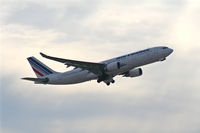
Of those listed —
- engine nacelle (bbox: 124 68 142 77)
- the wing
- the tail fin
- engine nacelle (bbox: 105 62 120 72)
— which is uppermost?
the tail fin

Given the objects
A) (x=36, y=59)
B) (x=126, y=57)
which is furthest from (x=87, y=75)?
(x=36, y=59)

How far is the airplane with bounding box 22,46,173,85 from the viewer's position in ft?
269

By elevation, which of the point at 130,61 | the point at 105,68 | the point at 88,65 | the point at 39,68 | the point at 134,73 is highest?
the point at 39,68

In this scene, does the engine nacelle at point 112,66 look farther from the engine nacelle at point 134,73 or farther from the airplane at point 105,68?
the engine nacelle at point 134,73

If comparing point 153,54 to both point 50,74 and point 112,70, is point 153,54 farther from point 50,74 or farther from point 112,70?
point 50,74

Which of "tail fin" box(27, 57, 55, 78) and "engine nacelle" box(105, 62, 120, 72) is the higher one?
"tail fin" box(27, 57, 55, 78)

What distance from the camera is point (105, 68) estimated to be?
85250mm

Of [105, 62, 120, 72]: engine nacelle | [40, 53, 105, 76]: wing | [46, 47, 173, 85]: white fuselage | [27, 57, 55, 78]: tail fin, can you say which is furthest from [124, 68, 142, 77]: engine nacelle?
[27, 57, 55, 78]: tail fin

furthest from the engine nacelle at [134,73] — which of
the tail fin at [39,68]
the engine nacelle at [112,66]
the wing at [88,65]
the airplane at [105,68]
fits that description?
the tail fin at [39,68]

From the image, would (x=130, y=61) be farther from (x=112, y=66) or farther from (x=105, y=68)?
(x=105, y=68)

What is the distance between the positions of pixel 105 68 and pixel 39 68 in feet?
52.4

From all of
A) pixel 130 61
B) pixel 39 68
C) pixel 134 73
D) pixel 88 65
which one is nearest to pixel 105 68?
pixel 88 65

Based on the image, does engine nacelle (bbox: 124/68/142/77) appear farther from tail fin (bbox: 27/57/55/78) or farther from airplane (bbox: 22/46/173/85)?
tail fin (bbox: 27/57/55/78)

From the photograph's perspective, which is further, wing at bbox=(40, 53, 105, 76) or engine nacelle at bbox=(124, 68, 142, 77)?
engine nacelle at bbox=(124, 68, 142, 77)
